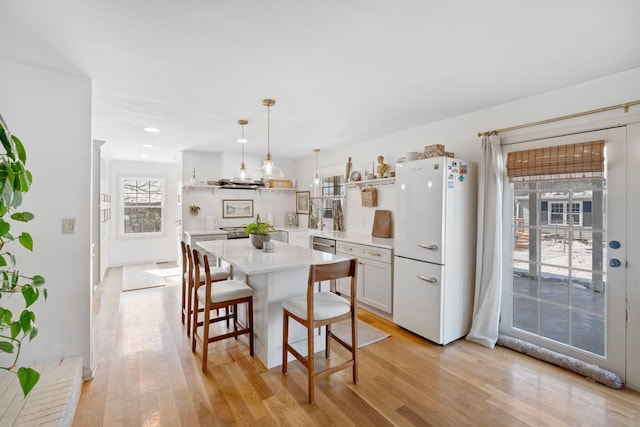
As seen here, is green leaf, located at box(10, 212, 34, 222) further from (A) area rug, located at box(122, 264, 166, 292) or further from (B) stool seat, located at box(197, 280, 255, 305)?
(A) area rug, located at box(122, 264, 166, 292)

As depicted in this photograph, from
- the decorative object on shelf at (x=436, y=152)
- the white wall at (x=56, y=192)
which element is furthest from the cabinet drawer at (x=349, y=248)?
the white wall at (x=56, y=192)

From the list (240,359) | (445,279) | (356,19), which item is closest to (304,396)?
(240,359)

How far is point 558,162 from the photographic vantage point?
2586mm

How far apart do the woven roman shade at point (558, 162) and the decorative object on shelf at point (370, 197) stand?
187cm

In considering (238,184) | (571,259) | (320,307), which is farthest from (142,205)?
(571,259)

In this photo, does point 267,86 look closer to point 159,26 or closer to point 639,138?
point 159,26

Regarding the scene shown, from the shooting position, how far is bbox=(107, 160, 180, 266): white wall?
21.1 ft

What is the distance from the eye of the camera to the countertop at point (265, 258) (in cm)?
236

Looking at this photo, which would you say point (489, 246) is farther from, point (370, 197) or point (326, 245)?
point (326, 245)

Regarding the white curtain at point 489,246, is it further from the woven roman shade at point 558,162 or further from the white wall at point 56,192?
the white wall at point 56,192

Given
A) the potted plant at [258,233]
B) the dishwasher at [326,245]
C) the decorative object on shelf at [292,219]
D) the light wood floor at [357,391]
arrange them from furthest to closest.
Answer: the decorative object on shelf at [292,219], the dishwasher at [326,245], the potted plant at [258,233], the light wood floor at [357,391]

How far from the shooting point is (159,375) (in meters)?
2.43

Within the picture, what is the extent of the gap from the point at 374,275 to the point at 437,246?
1.03 m

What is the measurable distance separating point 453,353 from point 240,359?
1.93m
